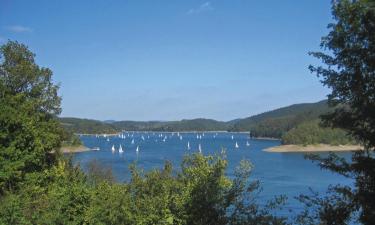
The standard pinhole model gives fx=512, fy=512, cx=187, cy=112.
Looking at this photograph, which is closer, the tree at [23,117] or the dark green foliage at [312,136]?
the tree at [23,117]

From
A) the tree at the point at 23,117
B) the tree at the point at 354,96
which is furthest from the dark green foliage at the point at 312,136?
the tree at the point at 354,96

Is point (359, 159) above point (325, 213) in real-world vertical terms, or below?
above

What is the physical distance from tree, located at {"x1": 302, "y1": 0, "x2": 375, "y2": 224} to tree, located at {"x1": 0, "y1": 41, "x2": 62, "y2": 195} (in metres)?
13.9

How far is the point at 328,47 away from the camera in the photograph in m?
12.0

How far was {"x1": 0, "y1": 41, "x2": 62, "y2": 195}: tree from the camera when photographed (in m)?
21.5

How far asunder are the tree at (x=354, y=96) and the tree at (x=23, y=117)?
45.7 feet

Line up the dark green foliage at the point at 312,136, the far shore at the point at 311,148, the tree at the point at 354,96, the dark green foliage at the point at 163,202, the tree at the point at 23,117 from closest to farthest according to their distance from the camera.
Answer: the tree at the point at 354,96 < the dark green foliage at the point at 163,202 < the tree at the point at 23,117 < the far shore at the point at 311,148 < the dark green foliage at the point at 312,136

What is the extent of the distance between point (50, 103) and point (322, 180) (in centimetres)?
5280

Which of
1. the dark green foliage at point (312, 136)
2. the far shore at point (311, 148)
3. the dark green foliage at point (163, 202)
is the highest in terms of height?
the dark green foliage at point (312, 136)

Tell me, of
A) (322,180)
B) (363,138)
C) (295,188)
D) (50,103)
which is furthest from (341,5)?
(322,180)

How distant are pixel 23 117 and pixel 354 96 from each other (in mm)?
Result: 15608

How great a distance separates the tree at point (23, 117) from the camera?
2152cm

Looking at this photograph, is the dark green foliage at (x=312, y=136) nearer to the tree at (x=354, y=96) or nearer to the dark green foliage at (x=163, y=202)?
the dark green foliage at (x=163, y=202)

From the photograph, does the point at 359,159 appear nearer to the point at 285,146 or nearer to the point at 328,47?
the point at 328,47
